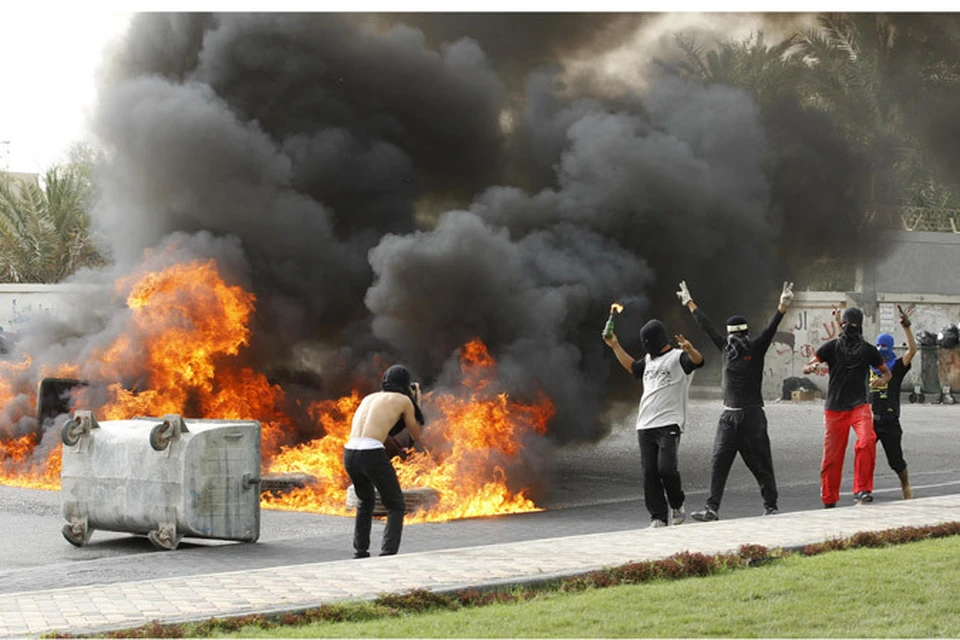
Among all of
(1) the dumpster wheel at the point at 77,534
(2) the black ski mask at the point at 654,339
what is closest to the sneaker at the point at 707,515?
(2) the black ski mask at the point at 654,339

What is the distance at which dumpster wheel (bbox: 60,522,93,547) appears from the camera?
988cm

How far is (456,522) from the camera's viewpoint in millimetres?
10938

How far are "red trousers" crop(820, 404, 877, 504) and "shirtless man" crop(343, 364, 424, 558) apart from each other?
3.93 m

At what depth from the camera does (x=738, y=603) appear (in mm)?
6375

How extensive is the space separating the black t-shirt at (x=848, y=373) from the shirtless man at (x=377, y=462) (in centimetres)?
387

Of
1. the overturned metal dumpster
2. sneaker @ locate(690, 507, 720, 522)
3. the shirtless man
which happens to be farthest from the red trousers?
the overturned metal dumpster

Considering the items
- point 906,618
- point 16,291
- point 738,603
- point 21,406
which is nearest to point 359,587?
point 738,603

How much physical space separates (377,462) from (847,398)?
4309 mm

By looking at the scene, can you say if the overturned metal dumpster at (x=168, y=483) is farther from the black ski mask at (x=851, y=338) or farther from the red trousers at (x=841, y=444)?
the black ski mask at (x=851, y=338)

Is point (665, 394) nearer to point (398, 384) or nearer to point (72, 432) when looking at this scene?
point (398, 384)

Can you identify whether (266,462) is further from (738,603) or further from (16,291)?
(16,291)

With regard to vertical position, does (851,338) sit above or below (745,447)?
above

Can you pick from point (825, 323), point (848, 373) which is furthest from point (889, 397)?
point (825, 323)

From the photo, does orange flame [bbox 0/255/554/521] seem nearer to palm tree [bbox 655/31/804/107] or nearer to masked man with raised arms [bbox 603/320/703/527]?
masked man with raised arms [bbox 603/320/703/527]
